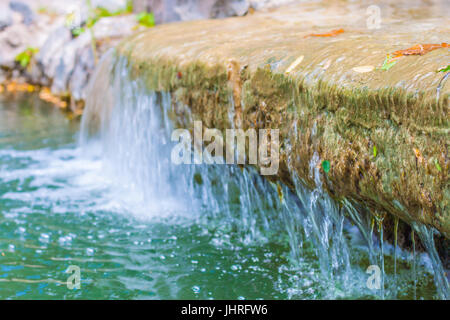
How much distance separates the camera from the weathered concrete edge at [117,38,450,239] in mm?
2105

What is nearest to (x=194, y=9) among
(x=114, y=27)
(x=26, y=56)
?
(x=114, y=27)

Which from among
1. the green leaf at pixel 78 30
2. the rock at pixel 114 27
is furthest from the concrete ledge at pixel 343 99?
the green leaf at pixel 78 30

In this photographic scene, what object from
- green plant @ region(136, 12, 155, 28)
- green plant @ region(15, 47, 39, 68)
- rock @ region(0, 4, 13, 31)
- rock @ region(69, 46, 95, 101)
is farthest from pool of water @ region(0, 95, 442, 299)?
rock @ region(0, 4, 13, 31)

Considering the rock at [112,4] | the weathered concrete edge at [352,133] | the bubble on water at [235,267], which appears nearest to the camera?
the weathered concrete edge at [352,133]

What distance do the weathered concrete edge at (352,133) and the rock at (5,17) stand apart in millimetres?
11158

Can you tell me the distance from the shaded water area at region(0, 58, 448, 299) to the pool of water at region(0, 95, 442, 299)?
1 centimetres

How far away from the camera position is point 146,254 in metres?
→ 3.75

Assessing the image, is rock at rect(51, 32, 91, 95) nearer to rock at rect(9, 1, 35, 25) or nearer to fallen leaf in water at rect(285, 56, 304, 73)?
rock at rect(9, 1, 35, 25)

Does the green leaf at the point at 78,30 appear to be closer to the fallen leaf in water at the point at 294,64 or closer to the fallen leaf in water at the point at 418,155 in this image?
the fallen leaf in water at the point at 294,64

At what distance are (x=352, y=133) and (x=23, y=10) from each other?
43.0 ft

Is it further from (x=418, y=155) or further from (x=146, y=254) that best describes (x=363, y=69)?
(x=146, y=254)

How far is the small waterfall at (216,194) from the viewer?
3209 mm
